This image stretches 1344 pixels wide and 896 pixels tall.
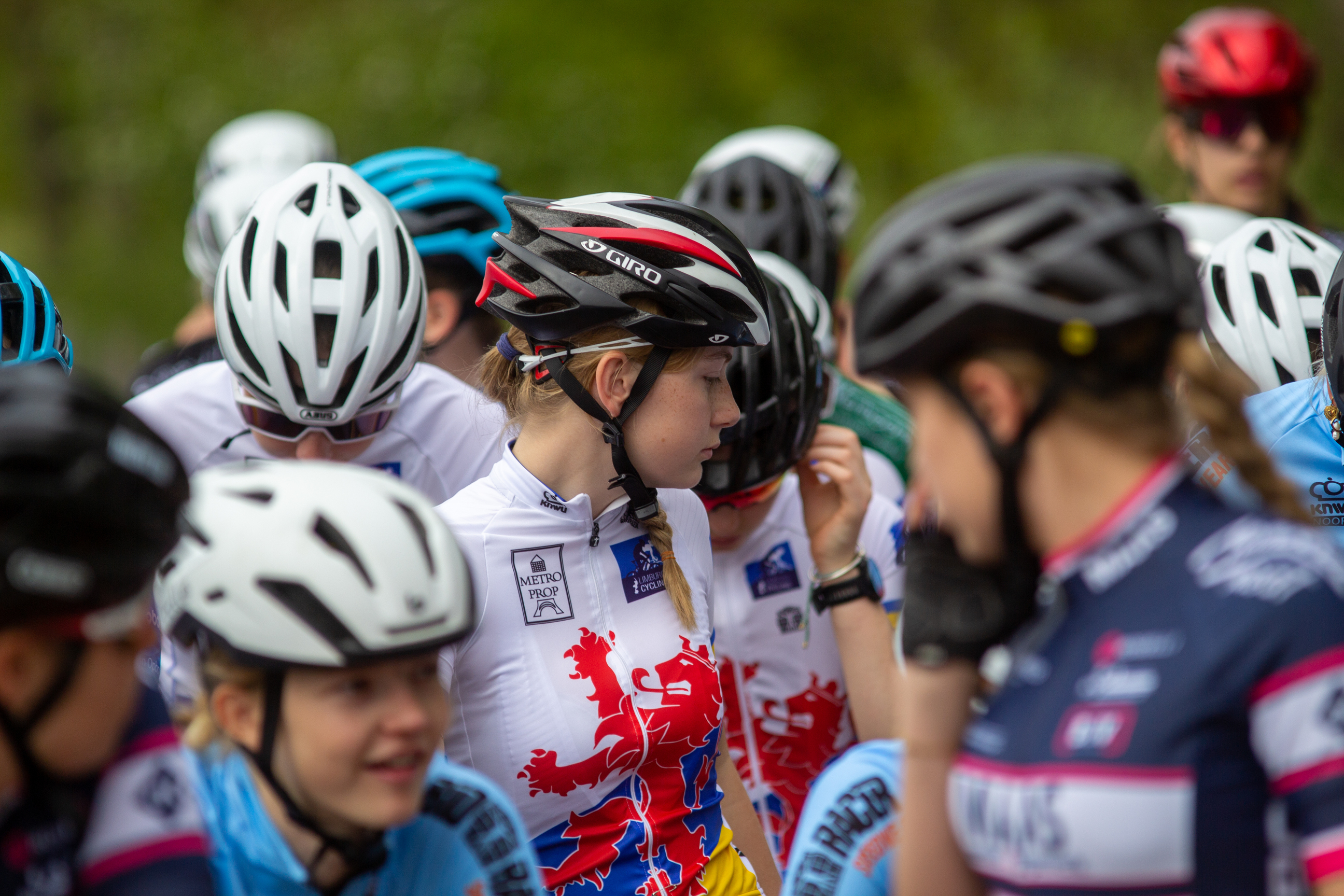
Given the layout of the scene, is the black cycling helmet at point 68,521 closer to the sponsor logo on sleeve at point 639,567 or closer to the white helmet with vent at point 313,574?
the white helmet with vent at point 313,574

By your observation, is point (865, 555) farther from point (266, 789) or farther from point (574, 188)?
point (574, 188)

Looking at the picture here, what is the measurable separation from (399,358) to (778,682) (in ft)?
6.06

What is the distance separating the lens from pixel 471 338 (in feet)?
19.1

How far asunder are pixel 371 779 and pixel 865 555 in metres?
2.55

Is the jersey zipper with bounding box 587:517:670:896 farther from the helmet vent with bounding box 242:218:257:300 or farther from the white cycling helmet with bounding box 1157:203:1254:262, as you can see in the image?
the white cycling helmet with bounding box 1157:203:1254:262

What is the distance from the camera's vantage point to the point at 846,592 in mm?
4727

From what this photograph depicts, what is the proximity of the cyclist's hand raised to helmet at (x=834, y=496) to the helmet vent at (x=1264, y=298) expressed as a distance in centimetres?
163

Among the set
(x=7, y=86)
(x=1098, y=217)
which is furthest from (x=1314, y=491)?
(x=7, y=86)

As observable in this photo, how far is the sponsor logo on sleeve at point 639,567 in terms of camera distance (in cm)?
385

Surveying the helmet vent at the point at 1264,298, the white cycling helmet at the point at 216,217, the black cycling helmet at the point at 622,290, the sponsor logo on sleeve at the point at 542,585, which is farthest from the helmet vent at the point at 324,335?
the white cycling helmet at the point at 216,217

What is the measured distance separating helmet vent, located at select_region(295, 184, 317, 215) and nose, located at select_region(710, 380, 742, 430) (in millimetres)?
1903

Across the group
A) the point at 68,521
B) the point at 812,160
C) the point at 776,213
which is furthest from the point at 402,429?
the point at 812,160

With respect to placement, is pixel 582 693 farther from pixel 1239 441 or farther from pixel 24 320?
pixel 24 320

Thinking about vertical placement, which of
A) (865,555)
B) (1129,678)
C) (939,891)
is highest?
(865,555)
